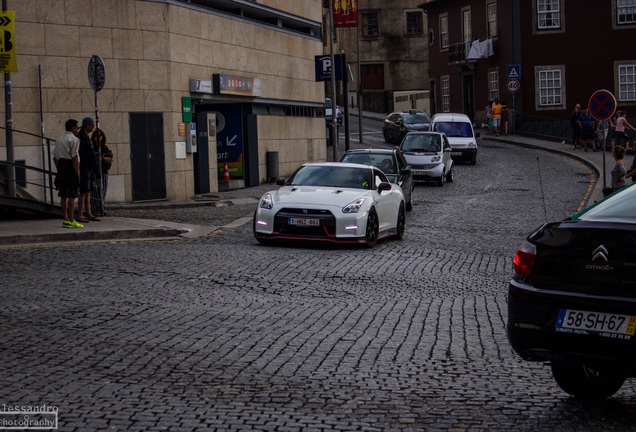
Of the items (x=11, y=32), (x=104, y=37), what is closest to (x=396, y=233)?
(x=11, y=32)

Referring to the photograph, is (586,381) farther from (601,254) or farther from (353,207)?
(353,207)

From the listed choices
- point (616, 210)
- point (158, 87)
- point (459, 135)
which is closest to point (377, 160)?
point (158, 87)

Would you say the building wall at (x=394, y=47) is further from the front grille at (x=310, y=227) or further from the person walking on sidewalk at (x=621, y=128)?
the front grille at (x=310, y=227)

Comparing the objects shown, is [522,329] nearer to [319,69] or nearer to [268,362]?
[268,362]

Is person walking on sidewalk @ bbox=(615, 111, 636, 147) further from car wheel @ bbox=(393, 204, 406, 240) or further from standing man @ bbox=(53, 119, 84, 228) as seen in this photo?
standing man @ bbox=(53, 119, 84, 228)

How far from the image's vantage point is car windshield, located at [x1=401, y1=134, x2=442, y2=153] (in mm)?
35062

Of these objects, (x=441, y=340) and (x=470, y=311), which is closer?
(x=441, y=340)

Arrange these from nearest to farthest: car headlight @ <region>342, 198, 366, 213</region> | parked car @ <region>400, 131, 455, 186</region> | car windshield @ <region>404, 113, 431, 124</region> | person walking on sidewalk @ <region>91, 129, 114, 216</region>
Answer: car headlight @ <region>342, 198, 366, 213</region>
person walking on sidewalk @ <region>91, 129, 114, 216</region>
parked car @ <region>400, 131, 455, 186</region>
car windshield @ <region>404, 113, 431, 124</region>

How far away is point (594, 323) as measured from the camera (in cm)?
695

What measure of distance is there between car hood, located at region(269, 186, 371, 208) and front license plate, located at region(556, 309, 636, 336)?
11.2 m

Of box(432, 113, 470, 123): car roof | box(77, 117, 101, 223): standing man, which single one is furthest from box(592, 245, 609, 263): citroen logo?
box(432, 113, 470, 123): car roof

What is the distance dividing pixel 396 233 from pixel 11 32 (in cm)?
780

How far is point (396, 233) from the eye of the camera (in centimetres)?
2030

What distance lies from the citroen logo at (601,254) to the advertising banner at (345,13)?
30621 millimetres
